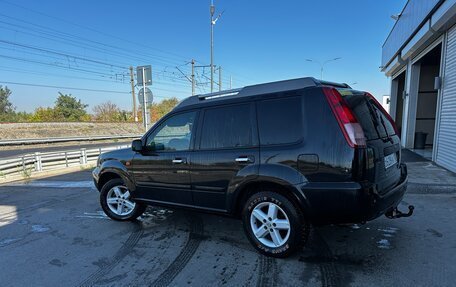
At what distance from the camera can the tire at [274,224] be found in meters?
3.08

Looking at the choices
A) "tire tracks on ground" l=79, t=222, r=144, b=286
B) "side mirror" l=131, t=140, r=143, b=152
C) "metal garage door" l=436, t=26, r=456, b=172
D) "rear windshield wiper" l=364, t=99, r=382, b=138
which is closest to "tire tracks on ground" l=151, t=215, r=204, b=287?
"tire tracks on ground" l=79, t=222, r=144, b=286

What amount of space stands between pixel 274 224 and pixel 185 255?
116 centimetres

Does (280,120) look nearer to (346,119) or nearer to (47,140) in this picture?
(346,119)

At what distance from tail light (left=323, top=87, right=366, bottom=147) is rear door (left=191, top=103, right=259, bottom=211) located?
0.88m

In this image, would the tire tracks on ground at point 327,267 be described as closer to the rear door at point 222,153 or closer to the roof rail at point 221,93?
the rear door at point 222,153

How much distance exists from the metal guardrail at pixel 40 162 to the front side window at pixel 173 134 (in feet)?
22.0

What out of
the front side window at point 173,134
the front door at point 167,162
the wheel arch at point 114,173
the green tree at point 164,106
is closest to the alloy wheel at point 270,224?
the front door at point 167,162

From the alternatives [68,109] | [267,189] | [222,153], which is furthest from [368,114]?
[68,109]

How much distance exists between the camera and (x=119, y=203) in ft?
15.7

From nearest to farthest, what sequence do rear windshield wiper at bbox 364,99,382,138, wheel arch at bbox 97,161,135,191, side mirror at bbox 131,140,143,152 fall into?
rear windshield wiper at bbox 364,99,382,138, side mirror at bbox 131,140,143,152, wheel arch at bbox 97,161,135,191

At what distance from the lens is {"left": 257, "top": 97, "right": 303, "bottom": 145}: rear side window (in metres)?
3.06

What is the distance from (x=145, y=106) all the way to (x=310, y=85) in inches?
301

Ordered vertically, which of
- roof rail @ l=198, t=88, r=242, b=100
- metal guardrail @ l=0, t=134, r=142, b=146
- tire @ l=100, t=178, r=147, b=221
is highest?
roof rail @ l=198, t=88, r=242, b=100

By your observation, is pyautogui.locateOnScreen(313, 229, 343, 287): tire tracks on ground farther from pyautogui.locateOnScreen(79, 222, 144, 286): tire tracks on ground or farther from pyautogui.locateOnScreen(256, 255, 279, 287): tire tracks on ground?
pyautogui.locateOnScreen(79, 222, 144, 286): tire tracks on ground
